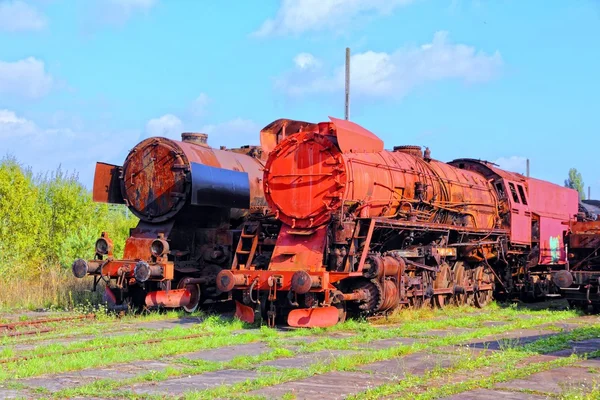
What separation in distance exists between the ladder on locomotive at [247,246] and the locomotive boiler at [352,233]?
0.82 feet

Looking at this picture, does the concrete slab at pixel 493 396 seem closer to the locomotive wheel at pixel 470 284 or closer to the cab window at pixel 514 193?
the locomotive wheel at pixel 470 284

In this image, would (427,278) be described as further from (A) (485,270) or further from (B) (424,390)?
(B) (424,390)

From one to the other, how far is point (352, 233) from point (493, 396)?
6412 millimetres

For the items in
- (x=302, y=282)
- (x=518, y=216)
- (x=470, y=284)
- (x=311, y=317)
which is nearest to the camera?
(x=302, y=282)

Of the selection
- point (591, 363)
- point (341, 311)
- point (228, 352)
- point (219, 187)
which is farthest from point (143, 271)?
point (591, 363)

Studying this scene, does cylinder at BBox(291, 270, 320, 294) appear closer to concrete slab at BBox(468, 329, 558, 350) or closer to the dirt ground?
the dirt ground

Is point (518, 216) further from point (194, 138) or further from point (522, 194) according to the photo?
point (194, 138)

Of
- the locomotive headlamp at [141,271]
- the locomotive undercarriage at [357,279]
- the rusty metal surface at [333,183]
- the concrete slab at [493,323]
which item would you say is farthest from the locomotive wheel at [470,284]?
the locomotive headlamp at [141,271]

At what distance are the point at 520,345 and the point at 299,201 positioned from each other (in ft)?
16.5

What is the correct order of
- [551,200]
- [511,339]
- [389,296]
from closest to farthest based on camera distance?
[511,339] < [389,296] < [551,200]

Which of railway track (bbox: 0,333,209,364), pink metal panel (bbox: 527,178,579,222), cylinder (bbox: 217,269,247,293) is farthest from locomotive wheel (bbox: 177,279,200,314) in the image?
pink metal panel (bbox: 527,178,579,222)

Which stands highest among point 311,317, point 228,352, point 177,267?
point 177,267

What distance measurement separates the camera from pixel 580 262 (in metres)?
17.5

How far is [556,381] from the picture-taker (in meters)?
7.84
